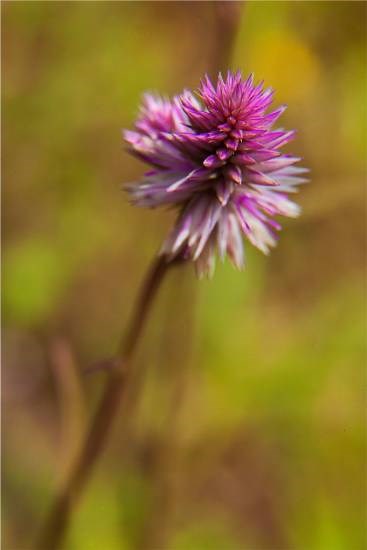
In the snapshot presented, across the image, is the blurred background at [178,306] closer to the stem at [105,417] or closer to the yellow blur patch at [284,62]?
the yellow blur patch at [284,62]

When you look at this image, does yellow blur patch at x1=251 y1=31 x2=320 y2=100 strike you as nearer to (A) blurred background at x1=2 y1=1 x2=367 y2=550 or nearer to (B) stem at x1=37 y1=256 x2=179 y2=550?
(A) blurred background at x1=2 y1=1 x2=367 y2=550

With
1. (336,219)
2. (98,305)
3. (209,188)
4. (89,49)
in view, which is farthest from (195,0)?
(209,188)

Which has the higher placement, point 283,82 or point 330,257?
point 283,82

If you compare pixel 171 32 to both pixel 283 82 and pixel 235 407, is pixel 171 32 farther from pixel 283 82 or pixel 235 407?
pixel 235 407

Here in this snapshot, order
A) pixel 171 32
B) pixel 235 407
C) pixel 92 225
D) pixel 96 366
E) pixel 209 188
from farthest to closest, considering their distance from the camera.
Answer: pixel 171 32
pixel 92 225
pixel 235 407
pixel 96 366
pixel 209 188

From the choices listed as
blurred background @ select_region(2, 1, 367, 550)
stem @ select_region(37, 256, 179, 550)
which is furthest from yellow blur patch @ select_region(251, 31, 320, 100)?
stem @ select_region(37, 256, 179, 550)

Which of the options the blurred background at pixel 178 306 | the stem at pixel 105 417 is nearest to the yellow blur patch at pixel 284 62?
the blurred background at pixel 178 306

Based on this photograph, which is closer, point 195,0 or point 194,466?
point 194,466
